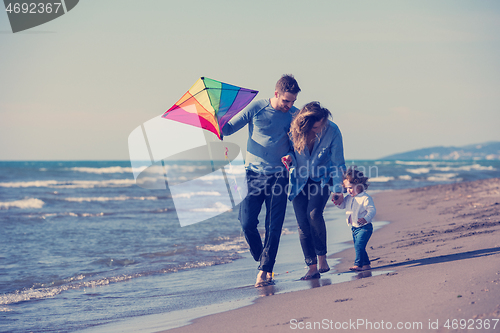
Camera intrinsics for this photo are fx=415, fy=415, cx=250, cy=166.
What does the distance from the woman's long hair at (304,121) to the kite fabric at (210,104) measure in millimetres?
622

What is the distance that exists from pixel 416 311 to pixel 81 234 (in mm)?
7674

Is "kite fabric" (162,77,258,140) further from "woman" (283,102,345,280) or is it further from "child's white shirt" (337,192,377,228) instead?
"child's white shirt" (337,192,377,228)

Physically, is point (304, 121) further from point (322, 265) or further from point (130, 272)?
point (130, 272)

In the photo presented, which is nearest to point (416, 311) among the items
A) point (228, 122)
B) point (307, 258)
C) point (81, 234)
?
point (307, 258)

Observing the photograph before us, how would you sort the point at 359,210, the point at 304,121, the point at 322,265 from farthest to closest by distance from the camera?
the point at 322,265
the point at 359,210
the point at 304,121

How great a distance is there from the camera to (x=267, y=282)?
4031 mm

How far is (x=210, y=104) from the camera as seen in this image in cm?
396

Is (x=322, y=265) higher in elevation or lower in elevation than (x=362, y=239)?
lower

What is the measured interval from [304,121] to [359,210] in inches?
41.1

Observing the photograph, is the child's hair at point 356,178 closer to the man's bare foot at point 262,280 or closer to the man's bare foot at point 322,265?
the man's bare foot at point 322,265

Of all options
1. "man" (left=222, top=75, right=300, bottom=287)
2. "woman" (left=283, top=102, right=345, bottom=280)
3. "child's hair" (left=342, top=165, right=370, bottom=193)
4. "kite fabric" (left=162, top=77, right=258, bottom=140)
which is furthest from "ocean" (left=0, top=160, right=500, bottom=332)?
"kite fabric" (left=162, top=77, right=258, bottom=140)

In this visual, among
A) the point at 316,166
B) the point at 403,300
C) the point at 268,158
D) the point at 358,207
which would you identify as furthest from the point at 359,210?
the point at 403,300

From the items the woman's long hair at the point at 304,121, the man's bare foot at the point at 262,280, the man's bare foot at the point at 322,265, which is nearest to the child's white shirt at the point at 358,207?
the man's bare foot at the point at 322,265

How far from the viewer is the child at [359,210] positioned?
396 centimetres
